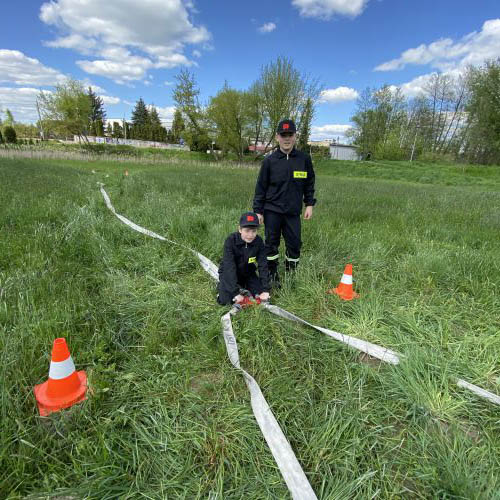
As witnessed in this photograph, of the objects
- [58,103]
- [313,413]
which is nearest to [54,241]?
[313,413]

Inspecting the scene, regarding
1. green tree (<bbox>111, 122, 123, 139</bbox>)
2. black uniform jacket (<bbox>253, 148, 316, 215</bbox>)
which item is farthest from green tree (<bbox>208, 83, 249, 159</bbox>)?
green tree (<bbox>111, 122, 123, 139</bbox>)

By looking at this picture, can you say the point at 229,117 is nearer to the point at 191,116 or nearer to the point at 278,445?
the point at 191,116

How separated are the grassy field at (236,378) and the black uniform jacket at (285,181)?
2.84 feet

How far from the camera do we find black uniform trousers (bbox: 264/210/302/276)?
11.9ft

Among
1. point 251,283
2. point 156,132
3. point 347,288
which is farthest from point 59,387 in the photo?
point 156,132

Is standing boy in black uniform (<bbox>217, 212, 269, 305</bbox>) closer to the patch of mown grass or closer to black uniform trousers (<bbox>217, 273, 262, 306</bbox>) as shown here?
black uniform trousers (<bbox>217, 273, 262, 306</bbox>)

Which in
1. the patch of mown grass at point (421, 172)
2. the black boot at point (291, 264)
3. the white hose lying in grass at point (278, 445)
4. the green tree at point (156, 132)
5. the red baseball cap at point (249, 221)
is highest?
the green tree at point (156, 132)

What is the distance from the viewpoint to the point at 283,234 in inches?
147

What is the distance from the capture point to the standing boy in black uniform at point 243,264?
3045 mm

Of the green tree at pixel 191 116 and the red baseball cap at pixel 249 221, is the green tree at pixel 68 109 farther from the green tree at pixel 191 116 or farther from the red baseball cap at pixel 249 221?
the red baseball cap at pixel 249 221

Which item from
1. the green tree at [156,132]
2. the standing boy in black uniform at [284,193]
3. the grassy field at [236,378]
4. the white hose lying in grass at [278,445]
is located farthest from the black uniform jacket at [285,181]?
the green tree at [156,132]

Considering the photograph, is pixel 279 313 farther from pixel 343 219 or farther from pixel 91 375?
pixel 343 219

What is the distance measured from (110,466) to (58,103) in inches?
2091

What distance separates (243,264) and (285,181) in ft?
3.76
